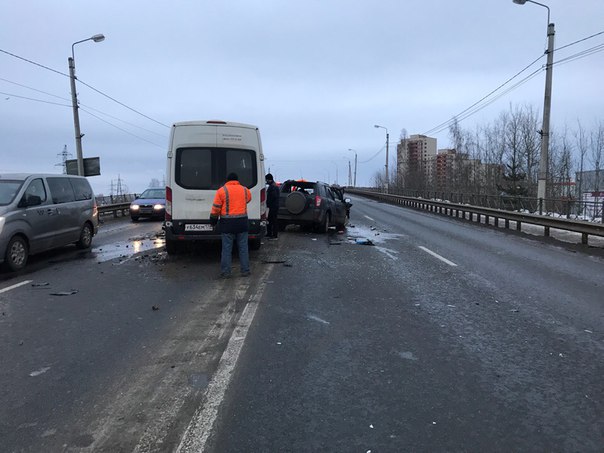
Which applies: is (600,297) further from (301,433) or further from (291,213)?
(291,213)

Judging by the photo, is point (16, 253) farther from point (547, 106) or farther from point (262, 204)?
point (547, 106)

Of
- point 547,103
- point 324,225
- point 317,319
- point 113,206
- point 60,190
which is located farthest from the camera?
point 113,206

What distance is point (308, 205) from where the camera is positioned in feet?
50.8

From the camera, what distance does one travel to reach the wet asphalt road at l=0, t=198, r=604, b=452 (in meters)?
3.15

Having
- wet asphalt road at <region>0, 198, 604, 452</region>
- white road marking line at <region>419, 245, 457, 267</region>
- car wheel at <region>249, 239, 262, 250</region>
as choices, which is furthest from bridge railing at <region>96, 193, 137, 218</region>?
white road marking line at <region>419, 245, 457, 267</region>

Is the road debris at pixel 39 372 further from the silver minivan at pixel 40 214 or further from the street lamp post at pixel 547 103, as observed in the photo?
the street lamp post at pixel 547 103

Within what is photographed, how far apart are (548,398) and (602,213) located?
14598 mm

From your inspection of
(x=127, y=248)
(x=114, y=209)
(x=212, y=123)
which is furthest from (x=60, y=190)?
(x=114, y=209)

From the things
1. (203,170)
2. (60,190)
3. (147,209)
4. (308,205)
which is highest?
(203,170)

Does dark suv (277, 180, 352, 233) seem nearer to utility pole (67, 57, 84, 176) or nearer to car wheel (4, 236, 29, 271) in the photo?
car wheel (4, 236, 29, 271)

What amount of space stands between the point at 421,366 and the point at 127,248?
9.81 m

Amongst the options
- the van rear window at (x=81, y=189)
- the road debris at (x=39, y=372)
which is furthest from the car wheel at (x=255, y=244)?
the road debris at (x=39, y=372)

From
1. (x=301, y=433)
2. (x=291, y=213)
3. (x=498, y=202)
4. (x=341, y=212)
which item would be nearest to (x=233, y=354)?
(x=301, y=433)

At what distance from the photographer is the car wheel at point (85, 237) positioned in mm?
11734
